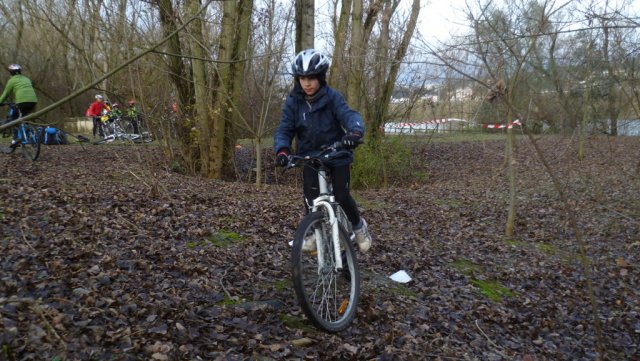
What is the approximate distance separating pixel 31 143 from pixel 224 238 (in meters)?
7.30

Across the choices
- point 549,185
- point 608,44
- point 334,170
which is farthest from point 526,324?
point 549,185

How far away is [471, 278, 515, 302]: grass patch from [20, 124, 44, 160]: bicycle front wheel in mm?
9428

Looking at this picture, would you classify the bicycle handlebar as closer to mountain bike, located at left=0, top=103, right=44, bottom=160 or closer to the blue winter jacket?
the blue winter jacket

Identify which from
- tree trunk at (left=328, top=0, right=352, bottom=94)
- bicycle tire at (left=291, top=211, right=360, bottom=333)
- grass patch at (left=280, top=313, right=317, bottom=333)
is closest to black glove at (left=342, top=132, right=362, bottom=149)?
bicycle tire at (left=291, top=211, right=360, bottom=333)

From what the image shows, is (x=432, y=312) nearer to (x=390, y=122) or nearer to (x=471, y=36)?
(x=471, y=36)

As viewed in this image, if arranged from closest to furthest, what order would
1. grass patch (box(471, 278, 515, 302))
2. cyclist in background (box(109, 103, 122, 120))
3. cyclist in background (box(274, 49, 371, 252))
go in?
cyclist in background (box(274, 49, 371, 252))
grass patch (box(471, 278, 515, 302))
cyclist in background (box(109, 103, 122, 120))

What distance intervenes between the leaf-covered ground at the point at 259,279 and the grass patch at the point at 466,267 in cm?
4

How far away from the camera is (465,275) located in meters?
6.09

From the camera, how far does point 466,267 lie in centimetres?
645

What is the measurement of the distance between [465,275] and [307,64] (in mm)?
3358

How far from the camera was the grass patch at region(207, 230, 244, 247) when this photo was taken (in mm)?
5957

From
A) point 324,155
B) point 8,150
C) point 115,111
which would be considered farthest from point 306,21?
point 324,155

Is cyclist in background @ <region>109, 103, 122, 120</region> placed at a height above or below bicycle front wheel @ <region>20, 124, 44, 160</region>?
above

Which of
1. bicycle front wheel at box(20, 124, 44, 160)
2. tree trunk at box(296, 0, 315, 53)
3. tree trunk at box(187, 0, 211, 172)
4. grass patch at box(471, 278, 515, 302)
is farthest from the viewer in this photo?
tree trunk at box(296, 0, 315, 53)
